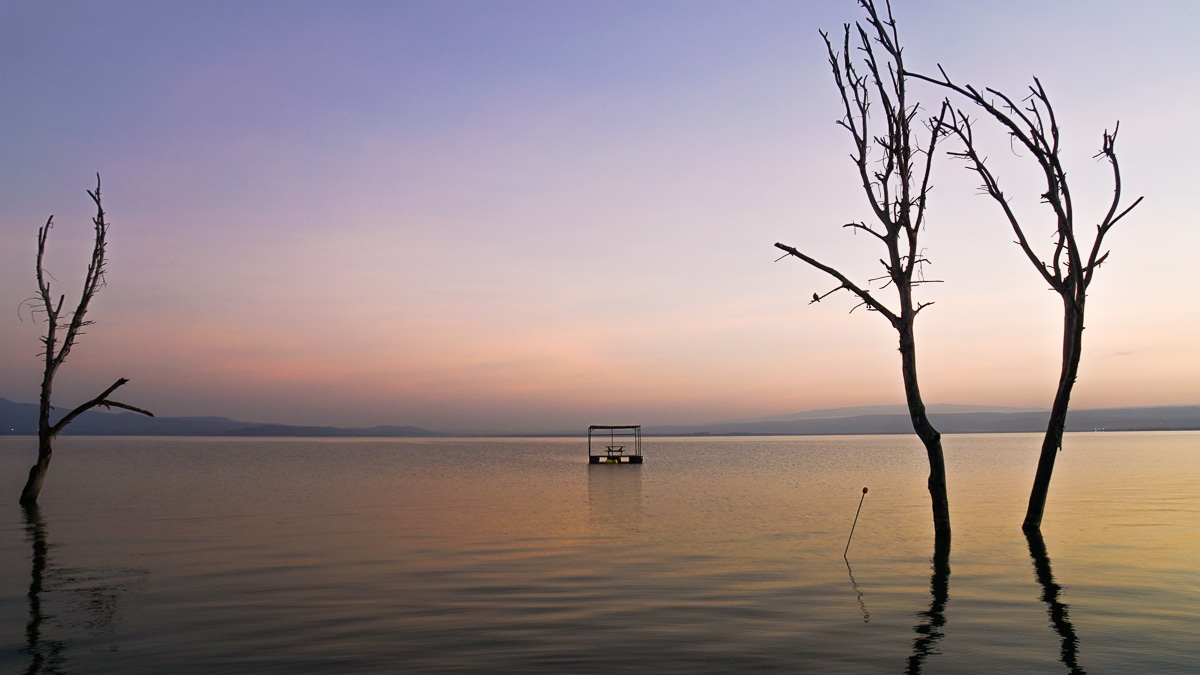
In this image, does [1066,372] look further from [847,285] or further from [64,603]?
[64,603]

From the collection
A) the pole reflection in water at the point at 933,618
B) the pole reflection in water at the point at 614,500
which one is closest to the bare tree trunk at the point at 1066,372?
the pole reflection in water at the point at 933,618

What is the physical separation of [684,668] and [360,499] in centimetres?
3162

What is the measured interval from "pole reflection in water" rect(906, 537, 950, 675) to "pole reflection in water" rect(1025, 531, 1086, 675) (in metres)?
1.60

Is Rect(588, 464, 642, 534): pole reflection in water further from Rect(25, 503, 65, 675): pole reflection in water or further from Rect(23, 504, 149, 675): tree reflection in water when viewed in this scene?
Rect(25, 503, 65, 675): pole reflection in water

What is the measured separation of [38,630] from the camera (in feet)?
41.2

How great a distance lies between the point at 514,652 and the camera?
11.2 m

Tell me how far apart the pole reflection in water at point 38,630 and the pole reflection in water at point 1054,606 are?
13.0 m

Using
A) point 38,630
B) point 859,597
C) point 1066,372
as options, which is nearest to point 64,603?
point 38,630

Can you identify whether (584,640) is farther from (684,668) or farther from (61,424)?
(61,424)

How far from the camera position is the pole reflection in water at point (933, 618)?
10844 mm

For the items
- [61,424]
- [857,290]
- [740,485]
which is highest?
[857,290]

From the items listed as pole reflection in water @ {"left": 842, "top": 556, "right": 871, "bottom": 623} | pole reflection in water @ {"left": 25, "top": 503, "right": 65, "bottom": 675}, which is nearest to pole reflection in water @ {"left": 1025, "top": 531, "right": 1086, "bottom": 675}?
pole reflection in water @ {"left": 842, "top": 556, "right": 871, "bottom": 623}

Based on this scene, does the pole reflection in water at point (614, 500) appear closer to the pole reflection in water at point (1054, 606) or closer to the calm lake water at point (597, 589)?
the calm lake water at point (597, 589)

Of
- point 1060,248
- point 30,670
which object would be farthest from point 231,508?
point 1060,248
